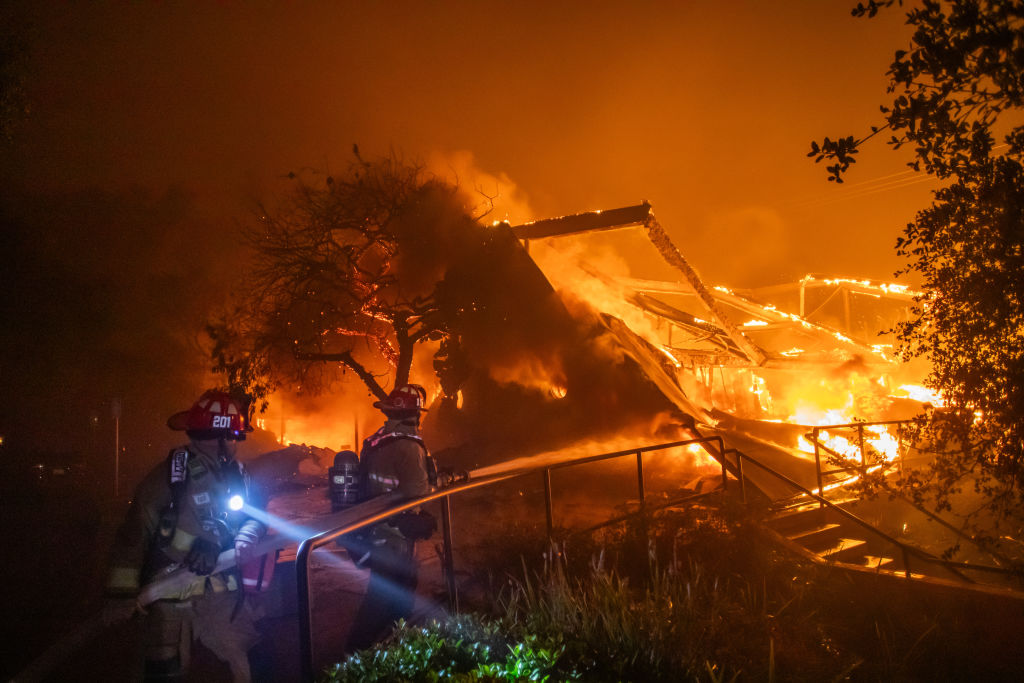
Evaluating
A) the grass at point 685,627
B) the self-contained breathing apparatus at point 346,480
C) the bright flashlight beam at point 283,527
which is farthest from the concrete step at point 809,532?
the bright flashlight beam at point 283,527

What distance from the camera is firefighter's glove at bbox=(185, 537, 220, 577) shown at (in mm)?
3496

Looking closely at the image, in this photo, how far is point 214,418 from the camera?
390 cm

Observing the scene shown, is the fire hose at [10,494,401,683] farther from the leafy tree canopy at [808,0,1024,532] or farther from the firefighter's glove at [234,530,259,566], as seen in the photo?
the leafy tree canopy at [808,0,1024,532]


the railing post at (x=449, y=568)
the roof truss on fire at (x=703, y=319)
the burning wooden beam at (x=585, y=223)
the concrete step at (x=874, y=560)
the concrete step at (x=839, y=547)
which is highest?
the burning wooden beam at (x=585, y=223)

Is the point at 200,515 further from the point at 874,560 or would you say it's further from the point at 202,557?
the point at 874,560

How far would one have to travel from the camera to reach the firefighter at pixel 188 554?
132 inches

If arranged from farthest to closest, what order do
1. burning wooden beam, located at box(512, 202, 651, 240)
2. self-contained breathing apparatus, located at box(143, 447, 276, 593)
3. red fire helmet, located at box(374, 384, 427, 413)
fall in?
burning wooden beam, located at box(512, 202, 651, 240)
red fire helmet, located at box(374, 384, 427, 413)
self-contained breathing apparatus, located at box(143, 447, 276, 593)

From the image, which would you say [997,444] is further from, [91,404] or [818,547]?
[91,404]

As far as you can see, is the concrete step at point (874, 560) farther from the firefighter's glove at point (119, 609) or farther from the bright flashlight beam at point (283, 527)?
the firefighter's glove at point (119, 609)

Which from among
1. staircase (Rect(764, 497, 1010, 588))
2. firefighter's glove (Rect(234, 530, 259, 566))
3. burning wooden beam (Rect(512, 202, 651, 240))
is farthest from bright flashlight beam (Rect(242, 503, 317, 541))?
burning wooden beam (Rect(512, 202, 651, 240))

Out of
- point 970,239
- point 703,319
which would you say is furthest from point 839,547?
point 703,319

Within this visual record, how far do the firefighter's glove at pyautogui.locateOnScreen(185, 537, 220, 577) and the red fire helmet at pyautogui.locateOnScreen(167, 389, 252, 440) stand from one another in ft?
2.32

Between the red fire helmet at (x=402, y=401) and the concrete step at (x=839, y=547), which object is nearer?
the red fire helmet at (x=402, y=401)

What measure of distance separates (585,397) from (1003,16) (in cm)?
946
